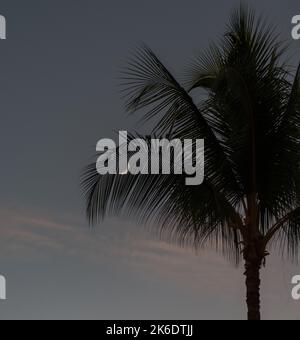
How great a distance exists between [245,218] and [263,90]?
2179 mm

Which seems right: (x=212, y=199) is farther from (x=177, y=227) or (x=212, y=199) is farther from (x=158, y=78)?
(x=158, y=78)

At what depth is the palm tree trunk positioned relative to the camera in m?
11.2

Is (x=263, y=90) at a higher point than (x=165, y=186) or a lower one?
higher

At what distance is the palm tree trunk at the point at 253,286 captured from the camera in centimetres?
1123

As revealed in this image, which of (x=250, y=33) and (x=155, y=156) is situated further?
(x=250, y=33)

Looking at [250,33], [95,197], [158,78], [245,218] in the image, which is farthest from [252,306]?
[250,33]

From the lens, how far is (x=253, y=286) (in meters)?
11.4

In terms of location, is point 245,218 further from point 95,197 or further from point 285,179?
point 95,197

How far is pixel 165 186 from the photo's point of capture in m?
11.4
